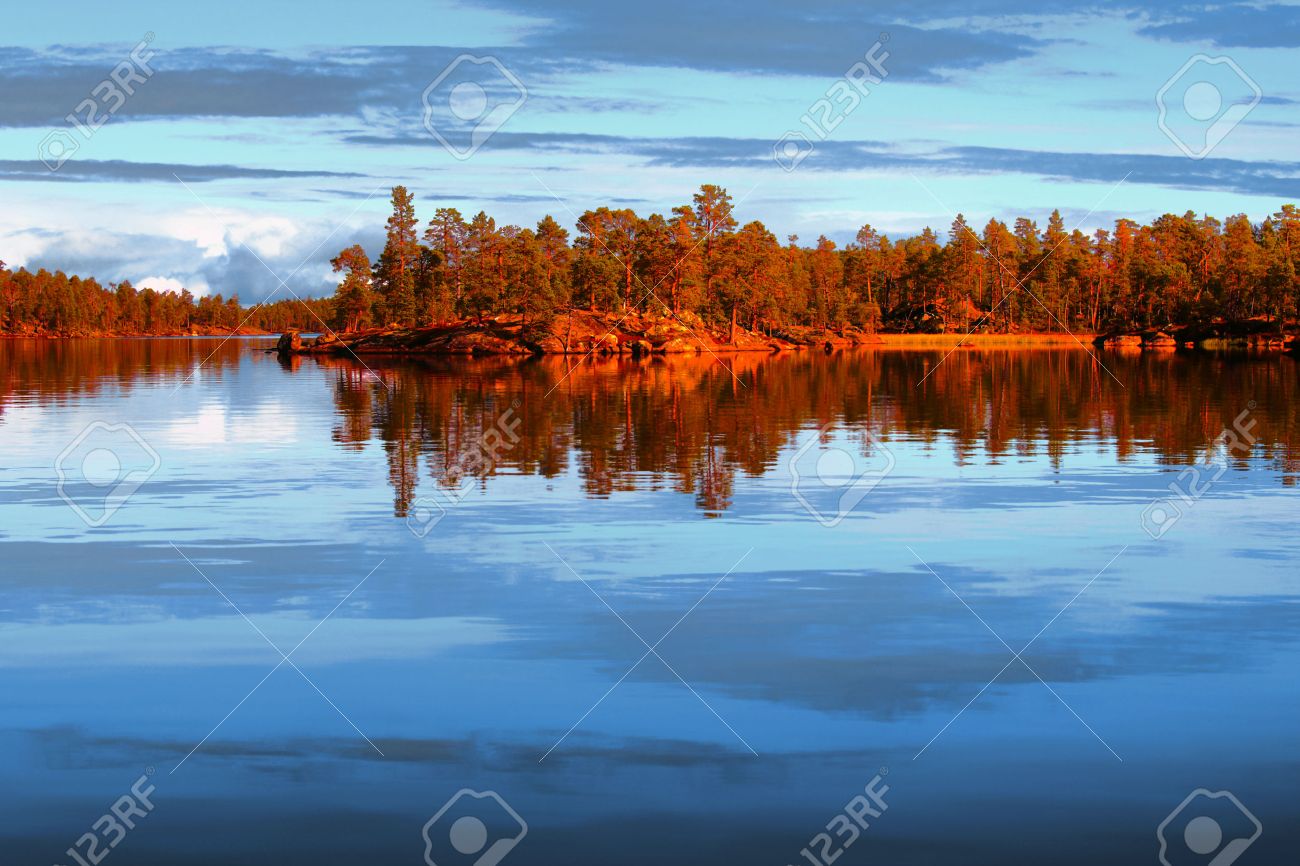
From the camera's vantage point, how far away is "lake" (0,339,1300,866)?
376 inches

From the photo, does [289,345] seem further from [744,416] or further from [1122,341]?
[744,416]

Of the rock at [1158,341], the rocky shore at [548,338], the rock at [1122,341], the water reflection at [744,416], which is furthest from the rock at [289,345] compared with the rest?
the rock at [1158,341]

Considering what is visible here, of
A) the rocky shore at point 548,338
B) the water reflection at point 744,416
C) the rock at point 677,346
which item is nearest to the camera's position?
the water reflection at point 744,416

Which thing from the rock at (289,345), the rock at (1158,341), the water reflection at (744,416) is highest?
the rock at (289,345)

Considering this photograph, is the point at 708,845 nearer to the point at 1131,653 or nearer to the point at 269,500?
the point at 1131,653

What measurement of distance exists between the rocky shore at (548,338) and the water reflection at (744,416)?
47.5 metres

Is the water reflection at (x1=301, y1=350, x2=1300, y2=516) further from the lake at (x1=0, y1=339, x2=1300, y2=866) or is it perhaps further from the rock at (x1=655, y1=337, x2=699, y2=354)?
the rock at (x1=655, y1=337, x2=699, y2=354)

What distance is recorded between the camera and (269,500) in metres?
25.4

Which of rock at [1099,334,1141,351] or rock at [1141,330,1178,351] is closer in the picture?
rock at [1141,330,1178,351]

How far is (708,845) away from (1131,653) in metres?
6.80

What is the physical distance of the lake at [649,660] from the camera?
9555 mm

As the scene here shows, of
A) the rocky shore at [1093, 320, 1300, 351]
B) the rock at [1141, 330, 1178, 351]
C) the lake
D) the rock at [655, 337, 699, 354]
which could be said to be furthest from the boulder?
the lake

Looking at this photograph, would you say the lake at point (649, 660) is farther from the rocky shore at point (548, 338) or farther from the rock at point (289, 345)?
the rock at point (289, 345)

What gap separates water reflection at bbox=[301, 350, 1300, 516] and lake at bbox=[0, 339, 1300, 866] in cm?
94
